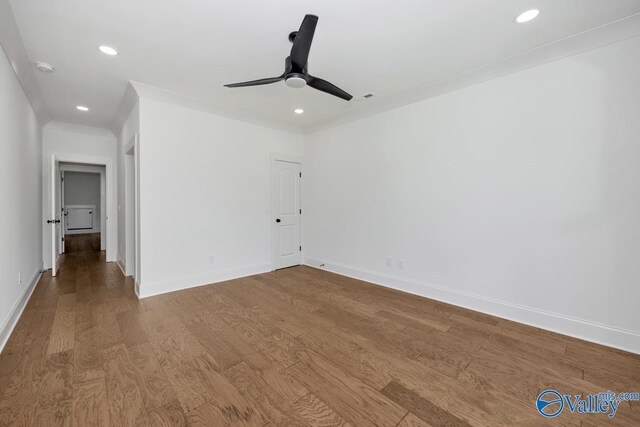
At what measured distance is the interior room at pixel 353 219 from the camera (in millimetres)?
1849

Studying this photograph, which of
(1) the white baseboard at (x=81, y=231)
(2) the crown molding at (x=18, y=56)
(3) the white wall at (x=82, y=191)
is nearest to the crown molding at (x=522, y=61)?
(2) the crown molding at (x=18, y=56)

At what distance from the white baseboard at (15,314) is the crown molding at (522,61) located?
480 centimetres

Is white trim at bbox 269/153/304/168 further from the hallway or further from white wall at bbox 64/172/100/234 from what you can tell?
white wall at bbox 64/172/100/234

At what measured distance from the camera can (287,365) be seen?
82.5 inches

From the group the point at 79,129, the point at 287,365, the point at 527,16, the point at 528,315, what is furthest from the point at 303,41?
the point at 79,129

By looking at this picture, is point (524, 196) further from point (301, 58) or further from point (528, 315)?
point (301, 58)

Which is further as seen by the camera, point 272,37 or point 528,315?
point 528,315

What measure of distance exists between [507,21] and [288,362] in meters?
3.38

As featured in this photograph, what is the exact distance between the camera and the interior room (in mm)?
1849

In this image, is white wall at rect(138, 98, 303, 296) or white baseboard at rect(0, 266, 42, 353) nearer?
white baseboard at rect(0, 266, 42, 353)

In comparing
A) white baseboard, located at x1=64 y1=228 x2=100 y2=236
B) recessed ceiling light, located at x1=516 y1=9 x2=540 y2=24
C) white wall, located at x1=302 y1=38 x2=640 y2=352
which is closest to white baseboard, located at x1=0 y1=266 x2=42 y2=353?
white wall, located at x1=302 y1=38 x2=640 y2=352

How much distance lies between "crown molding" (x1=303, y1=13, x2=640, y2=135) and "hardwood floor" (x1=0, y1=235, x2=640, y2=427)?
2710 millimetres

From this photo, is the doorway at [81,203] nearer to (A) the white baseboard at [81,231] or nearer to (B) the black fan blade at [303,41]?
(A) the white baseboard at [81,231]

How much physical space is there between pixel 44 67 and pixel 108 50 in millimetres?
1018
